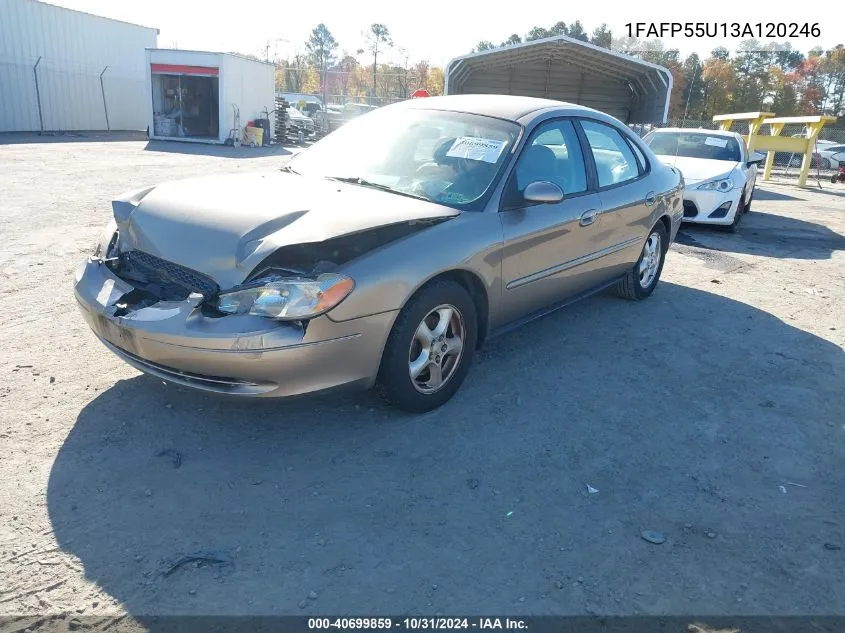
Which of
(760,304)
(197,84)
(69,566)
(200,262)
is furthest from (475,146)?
(197,84)

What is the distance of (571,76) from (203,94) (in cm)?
1518

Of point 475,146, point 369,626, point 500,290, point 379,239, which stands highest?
point 475,146

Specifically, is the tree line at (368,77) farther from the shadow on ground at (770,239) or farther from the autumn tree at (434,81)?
the shadow on ground at (770,239)

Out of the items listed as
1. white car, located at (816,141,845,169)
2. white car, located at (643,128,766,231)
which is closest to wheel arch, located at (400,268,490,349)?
white car, located at (643,128,766,231)

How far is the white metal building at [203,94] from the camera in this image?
2417 centimetres

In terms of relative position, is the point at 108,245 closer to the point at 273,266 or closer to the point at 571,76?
the point at 273,266

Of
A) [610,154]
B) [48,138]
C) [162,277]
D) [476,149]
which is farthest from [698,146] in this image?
[48,138]

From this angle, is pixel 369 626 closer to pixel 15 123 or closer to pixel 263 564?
pixel 263 564

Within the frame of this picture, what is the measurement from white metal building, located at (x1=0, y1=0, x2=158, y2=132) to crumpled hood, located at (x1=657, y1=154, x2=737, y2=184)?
78.7 feet

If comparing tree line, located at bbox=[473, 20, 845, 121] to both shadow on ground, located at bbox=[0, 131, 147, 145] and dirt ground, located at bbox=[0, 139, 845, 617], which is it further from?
dirt ground, located at bbox=[0, 139, 845, 617]

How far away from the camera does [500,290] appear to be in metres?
3.96

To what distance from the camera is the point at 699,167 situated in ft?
33.3

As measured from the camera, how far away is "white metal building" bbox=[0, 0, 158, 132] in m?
24.0

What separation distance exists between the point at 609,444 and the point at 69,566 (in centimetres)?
257
